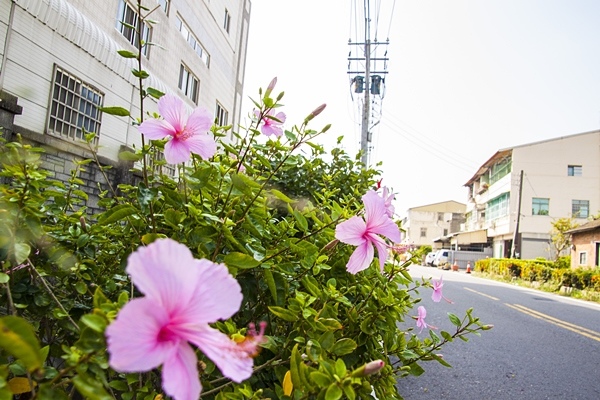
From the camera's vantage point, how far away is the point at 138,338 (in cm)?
44

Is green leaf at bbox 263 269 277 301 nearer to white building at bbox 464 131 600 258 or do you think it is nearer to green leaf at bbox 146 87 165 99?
green leaf at bbox 146 87 165 99

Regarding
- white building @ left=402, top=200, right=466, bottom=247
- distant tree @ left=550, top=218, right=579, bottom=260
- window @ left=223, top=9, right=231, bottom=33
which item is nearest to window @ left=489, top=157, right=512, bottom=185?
distant tree @ left=550, top=218, right=579, bottom=260

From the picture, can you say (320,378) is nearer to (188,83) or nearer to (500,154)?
(188,83)

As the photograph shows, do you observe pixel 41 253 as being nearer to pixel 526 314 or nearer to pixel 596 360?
pixel 596 360

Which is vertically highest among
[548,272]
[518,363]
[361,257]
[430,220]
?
[430,220]

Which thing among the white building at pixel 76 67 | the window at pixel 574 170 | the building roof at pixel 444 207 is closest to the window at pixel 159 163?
the white building at pixel 76 67

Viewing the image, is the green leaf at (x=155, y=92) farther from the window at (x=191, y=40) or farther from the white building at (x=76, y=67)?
the window at (x=191, y=40)

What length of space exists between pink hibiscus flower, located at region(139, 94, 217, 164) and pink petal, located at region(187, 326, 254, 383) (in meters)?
0.54

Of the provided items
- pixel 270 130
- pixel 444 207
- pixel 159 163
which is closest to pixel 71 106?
pixel 159 163

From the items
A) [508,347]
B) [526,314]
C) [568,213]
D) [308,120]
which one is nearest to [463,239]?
[568,213]

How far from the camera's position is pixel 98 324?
1.67 feet

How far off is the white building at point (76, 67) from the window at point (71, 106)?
0.01 meters

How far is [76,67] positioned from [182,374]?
24.6ft

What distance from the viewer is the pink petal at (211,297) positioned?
495mm
